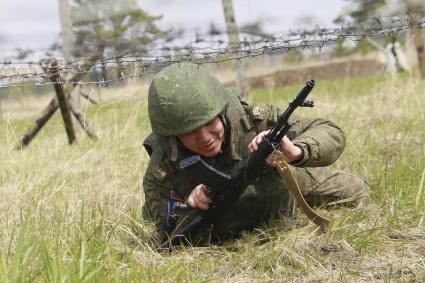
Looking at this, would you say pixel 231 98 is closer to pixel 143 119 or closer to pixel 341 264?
pixel 341 264

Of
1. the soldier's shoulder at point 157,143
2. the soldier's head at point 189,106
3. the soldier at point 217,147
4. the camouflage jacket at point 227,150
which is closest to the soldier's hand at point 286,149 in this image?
→ the soldier at point 217,147

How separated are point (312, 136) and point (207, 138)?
48cm

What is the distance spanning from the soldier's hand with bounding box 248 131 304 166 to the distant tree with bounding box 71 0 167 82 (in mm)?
921

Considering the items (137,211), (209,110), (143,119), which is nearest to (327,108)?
(143,119)

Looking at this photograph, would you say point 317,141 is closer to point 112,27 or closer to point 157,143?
point 157,143

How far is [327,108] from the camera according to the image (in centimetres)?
624

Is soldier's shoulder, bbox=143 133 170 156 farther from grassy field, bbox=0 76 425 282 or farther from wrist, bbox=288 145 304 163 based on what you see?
wrist, bbox=288 145 304 163

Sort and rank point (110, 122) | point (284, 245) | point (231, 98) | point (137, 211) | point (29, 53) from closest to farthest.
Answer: point (284, 245), point (231, 98), point (137, 211), point (29, 53), point (110, 122)

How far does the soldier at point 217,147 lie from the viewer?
261cm

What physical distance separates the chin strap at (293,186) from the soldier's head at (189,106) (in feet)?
1.02

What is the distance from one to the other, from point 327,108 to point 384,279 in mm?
4150

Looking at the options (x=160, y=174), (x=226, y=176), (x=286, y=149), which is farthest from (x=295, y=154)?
(x=160, y=174)

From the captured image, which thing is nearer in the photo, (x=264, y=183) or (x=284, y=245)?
(x=284, y=245)

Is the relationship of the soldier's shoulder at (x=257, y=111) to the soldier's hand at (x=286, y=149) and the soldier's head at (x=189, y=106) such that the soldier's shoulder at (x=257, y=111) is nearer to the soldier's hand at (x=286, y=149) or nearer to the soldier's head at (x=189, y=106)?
the soldier's head at (x=189, y=106)
